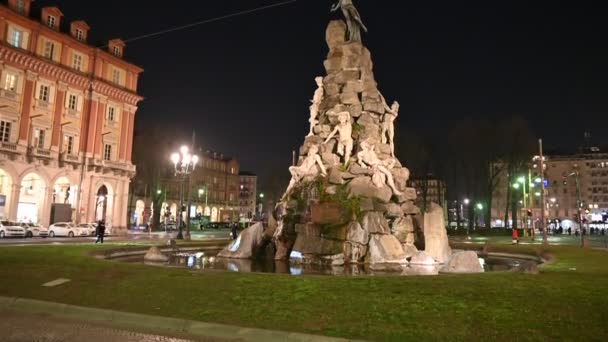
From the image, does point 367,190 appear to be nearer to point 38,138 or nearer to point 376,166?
point 376,166

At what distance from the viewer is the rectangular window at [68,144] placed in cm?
5256

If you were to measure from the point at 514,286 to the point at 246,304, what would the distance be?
611 centimetres

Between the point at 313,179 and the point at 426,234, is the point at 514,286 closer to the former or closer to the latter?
the point at 426,234

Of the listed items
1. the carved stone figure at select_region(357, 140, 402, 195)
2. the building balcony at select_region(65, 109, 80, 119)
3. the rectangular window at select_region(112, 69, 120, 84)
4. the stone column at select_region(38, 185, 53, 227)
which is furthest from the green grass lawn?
the rectangular window at select_region(112, 69, 120, 84)

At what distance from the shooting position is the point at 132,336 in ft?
26.2

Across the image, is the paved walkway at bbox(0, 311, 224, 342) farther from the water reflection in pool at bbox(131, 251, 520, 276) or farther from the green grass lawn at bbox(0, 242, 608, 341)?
the water reflection in pool at bbox(131, 251, 520, 276)

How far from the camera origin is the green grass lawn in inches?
306

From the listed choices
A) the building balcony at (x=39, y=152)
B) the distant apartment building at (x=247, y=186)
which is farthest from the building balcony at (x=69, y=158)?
the distant apartment building at (x=247, y=186)

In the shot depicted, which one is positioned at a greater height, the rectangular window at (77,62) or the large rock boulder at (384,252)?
the rectangular window at (77,62)

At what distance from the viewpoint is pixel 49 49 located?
169 ft

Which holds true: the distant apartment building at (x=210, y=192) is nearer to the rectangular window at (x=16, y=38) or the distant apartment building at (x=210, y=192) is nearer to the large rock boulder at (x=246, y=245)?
the rectangular window at (x=16, y=38)

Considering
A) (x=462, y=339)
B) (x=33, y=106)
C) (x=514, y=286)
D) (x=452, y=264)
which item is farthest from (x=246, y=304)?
(x=33, y=106)

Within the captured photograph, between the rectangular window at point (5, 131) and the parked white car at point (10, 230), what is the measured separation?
32.2ft

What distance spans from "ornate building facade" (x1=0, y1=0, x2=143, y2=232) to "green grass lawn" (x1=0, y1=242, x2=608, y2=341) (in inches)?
1591
